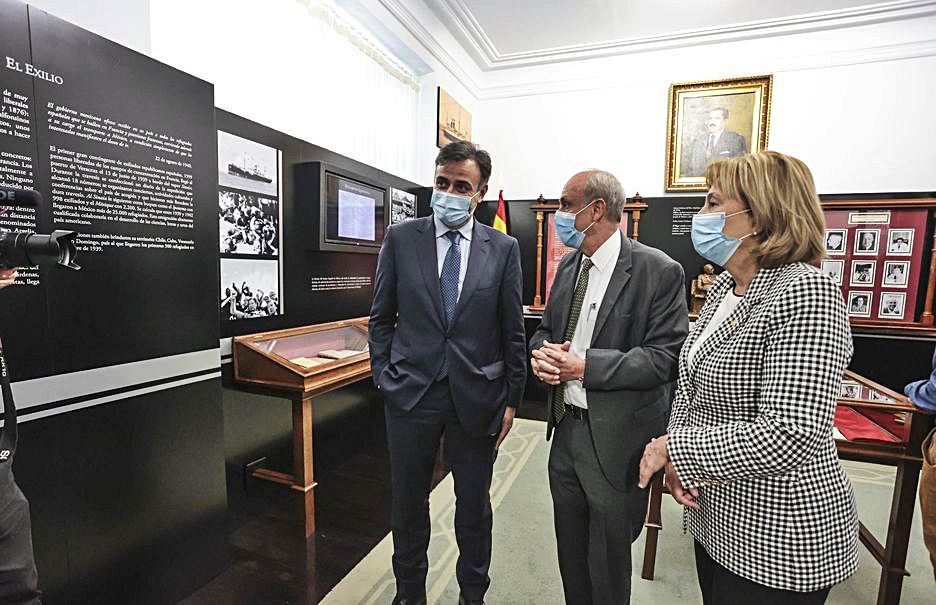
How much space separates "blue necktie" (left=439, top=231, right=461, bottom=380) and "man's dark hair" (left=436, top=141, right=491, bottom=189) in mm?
291

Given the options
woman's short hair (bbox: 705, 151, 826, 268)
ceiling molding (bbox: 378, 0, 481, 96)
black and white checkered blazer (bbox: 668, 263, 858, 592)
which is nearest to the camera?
black and white checkered blazer (bbox: 668, 263, 858, 592)

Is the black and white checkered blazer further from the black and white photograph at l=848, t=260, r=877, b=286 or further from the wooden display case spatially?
the black and white photograph at l=848, t=260, r=877, b=286

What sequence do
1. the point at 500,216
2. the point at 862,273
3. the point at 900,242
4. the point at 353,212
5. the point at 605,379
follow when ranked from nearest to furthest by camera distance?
the point at 605,379 → the point at 353,212 → the point at 900,242 → the point at 862,273 → the point at 500,216

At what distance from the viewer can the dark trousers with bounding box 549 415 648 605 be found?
1553 millimetres

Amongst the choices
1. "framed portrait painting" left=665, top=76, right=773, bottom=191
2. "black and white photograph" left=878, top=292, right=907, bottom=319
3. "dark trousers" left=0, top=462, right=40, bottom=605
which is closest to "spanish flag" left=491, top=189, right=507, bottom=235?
"framed portrait painting" left=665, top=76, right=773, bottom=191

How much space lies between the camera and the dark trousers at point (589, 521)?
1553 mm

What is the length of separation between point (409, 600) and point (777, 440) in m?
1.67

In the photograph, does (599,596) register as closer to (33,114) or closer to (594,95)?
(33,114)

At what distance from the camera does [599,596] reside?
5.18ft

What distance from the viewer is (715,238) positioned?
1261mm

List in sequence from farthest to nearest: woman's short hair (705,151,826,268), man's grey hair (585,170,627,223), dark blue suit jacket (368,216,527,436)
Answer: dark blue suit jacket (368,216,527,436) → man's grey hair (585,170,627,223) → woman's short hair (705,151,826,268)

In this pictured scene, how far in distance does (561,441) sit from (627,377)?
0.39 metres

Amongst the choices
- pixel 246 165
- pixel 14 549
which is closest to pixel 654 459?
pixel 14 549

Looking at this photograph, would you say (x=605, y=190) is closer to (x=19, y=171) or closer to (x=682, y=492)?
(x=682, y=492)
